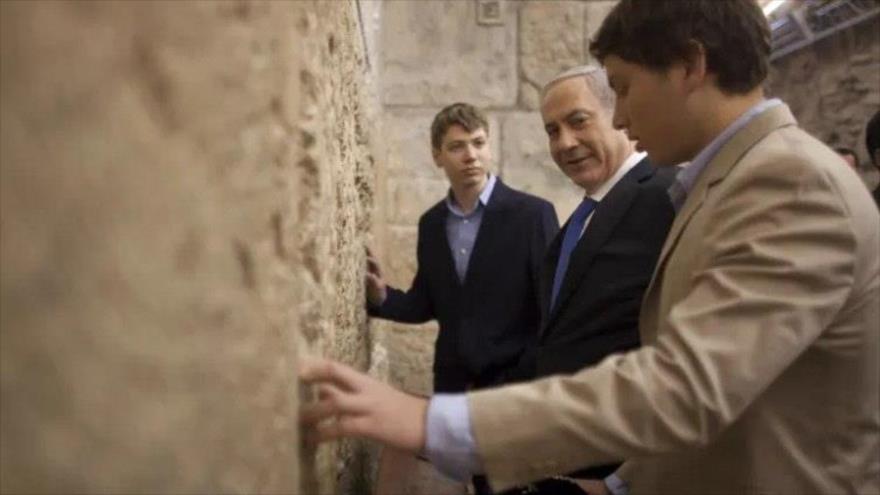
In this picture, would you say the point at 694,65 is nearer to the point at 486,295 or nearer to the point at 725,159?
the point at 725,159

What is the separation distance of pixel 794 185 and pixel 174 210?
58cm

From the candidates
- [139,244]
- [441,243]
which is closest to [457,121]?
[441,243]

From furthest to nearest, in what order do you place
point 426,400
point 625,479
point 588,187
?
point 588,187 → point 625,479 → point 426,400

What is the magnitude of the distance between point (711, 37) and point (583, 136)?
723mm

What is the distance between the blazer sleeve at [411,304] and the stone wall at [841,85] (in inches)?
174

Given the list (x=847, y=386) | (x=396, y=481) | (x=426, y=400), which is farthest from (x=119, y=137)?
(x=396, y=481)

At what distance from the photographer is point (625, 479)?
1146 mm

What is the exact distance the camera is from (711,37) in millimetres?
1017

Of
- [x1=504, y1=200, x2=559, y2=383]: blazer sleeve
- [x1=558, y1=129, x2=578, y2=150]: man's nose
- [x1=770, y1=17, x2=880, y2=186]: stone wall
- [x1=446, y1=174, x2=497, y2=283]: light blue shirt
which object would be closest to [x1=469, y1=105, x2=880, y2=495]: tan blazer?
[x1=558, y1=129, x2=578, y2=150]: man's nose

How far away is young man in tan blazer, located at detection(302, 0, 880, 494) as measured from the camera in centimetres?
83

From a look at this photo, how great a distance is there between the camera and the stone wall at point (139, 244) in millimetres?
699

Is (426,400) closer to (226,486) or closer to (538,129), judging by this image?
(226,486)

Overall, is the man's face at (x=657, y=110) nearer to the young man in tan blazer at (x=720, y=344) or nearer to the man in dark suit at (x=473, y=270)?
the young man in tan blazer at (x=720, y=344)

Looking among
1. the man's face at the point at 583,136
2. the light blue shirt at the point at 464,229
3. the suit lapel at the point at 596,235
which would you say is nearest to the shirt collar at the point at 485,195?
the light blue shirt at the point at 464,229
